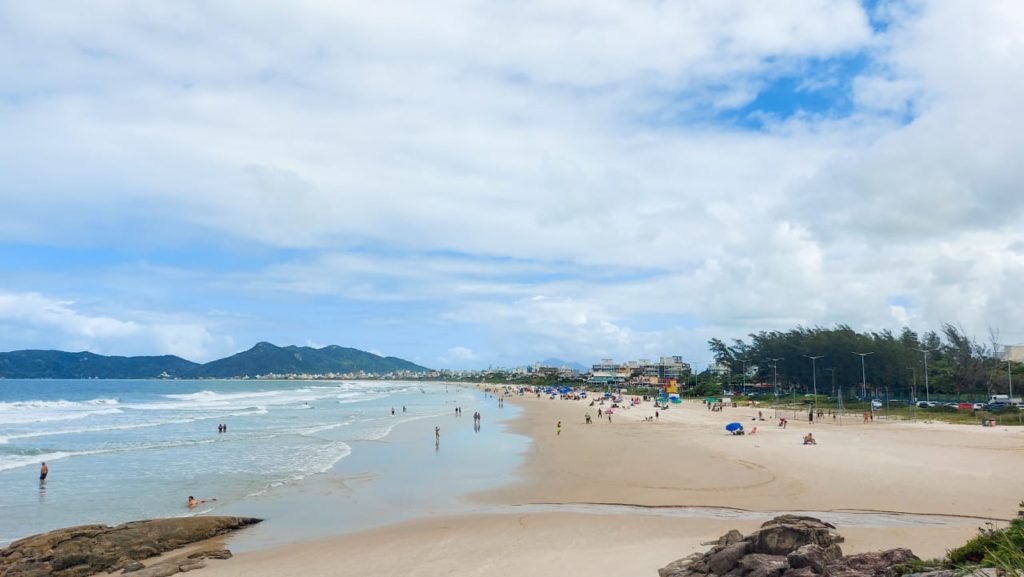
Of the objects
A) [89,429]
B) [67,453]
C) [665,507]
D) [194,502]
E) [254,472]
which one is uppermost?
[665,507]

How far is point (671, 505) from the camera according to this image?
17547 mm

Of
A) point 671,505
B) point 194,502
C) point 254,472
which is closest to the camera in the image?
point 671,505

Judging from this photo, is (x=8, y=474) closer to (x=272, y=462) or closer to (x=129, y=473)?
(x=129, y=473)

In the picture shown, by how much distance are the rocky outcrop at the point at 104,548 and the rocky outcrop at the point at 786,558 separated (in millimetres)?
10332

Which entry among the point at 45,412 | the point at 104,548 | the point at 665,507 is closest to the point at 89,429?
the point at 45,412

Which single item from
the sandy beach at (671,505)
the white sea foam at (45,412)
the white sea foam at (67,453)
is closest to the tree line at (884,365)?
the sandy beach at (671,505)

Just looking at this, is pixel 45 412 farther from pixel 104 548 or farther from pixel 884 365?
pixel 884 365

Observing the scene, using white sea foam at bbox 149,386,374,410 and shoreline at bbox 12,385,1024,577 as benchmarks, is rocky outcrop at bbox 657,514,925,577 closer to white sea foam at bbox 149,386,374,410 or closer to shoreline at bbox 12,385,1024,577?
shoreline at bbox 12,385,1024,577

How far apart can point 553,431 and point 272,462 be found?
64.8ft

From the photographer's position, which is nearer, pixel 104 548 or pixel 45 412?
pixel 104 548

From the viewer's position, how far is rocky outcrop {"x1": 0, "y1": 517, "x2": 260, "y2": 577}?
1315cm

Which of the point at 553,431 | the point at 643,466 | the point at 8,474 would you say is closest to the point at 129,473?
the point at 8,474

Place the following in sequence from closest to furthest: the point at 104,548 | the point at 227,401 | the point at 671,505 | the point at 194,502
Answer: the point at 104,548
the point at 671,505
the point at 194,502
the point at 227,401

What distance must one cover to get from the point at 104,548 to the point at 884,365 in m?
72.5
